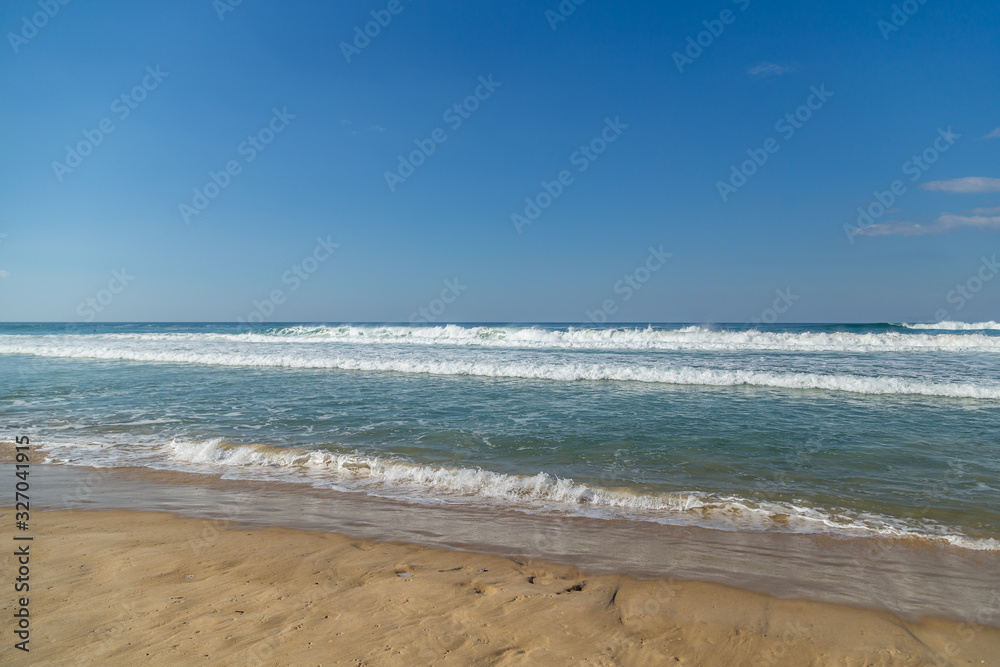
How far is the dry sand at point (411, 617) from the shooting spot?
10.1 feet

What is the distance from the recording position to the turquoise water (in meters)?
6.03

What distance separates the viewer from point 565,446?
328 inches

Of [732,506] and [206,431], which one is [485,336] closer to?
[206,431]

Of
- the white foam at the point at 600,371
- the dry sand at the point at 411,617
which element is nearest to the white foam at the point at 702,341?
the white foam at the point at 600,371

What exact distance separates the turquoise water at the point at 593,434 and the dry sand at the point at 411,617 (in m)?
1.78

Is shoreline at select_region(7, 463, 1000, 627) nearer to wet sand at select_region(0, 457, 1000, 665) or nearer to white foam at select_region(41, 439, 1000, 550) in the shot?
wet sand at select_region(0, 457, 1000, 665)

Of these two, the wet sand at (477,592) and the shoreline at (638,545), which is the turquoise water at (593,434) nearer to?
the shoreline at (638,545)

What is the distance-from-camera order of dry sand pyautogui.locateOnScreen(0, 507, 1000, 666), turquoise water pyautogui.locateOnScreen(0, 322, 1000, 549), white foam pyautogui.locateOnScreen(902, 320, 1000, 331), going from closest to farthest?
1. dry sand pyautogui.locateOnScreen(0, 507, 1000, 666)
2. turquoise water pyautogui.locateOnScreen(0, 322, 1000, 549)
3. white foam pyautogui.locateOnScreen(902, 320, 1000, 331)

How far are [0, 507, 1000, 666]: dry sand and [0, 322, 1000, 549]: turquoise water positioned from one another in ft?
5.85

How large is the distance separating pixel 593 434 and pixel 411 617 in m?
6.10

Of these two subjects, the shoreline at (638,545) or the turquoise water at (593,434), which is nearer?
the shoreline at (638,545)

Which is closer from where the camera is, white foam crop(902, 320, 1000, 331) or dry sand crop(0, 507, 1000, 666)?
dry sand crop(0, 507, 1000, 666)

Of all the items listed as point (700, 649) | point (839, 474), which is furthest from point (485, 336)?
point (700, 649)

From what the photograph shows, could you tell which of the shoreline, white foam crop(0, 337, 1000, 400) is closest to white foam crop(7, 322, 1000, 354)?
white foam crop(0, 337, 1000, 400)
